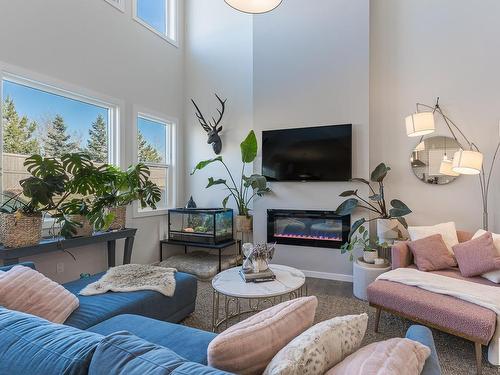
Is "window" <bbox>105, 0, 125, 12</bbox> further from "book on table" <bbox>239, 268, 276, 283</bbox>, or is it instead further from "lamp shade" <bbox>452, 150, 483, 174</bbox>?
"lamp shade" <bbox>452, 150, 483, 174</bbox>

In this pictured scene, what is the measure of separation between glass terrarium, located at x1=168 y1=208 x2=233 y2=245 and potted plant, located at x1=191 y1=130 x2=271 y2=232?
0.67 feet

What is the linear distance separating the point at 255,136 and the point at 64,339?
3.77 m

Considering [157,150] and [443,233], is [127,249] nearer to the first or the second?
[157,150]

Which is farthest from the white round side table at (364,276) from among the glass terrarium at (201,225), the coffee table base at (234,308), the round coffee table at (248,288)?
the glass terrarium at (201,225)

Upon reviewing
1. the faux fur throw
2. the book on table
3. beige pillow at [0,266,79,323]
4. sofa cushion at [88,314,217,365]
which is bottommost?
sofa cushion at [88,314,217,365]

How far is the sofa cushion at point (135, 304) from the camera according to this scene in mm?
1924

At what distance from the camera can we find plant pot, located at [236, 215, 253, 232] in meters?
4.55

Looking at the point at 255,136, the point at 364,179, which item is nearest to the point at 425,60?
the point at 364,179

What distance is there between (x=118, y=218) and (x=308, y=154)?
262 centimetres

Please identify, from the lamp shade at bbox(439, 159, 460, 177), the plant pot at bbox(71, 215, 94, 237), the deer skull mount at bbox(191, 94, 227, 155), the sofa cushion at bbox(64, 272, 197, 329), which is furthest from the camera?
the deer skull mount at bbox(191, 94, 227, 155)

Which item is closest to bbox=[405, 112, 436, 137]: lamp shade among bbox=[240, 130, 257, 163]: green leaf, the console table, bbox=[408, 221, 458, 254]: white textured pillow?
bbox=[408, 221, 458, 254]: white textured pillow

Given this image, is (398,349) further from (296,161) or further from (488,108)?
(488,108)

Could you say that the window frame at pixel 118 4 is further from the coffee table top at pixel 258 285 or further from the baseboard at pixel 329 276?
the baseboard at pixel 329 276

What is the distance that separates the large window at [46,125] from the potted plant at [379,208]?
10.3ft
